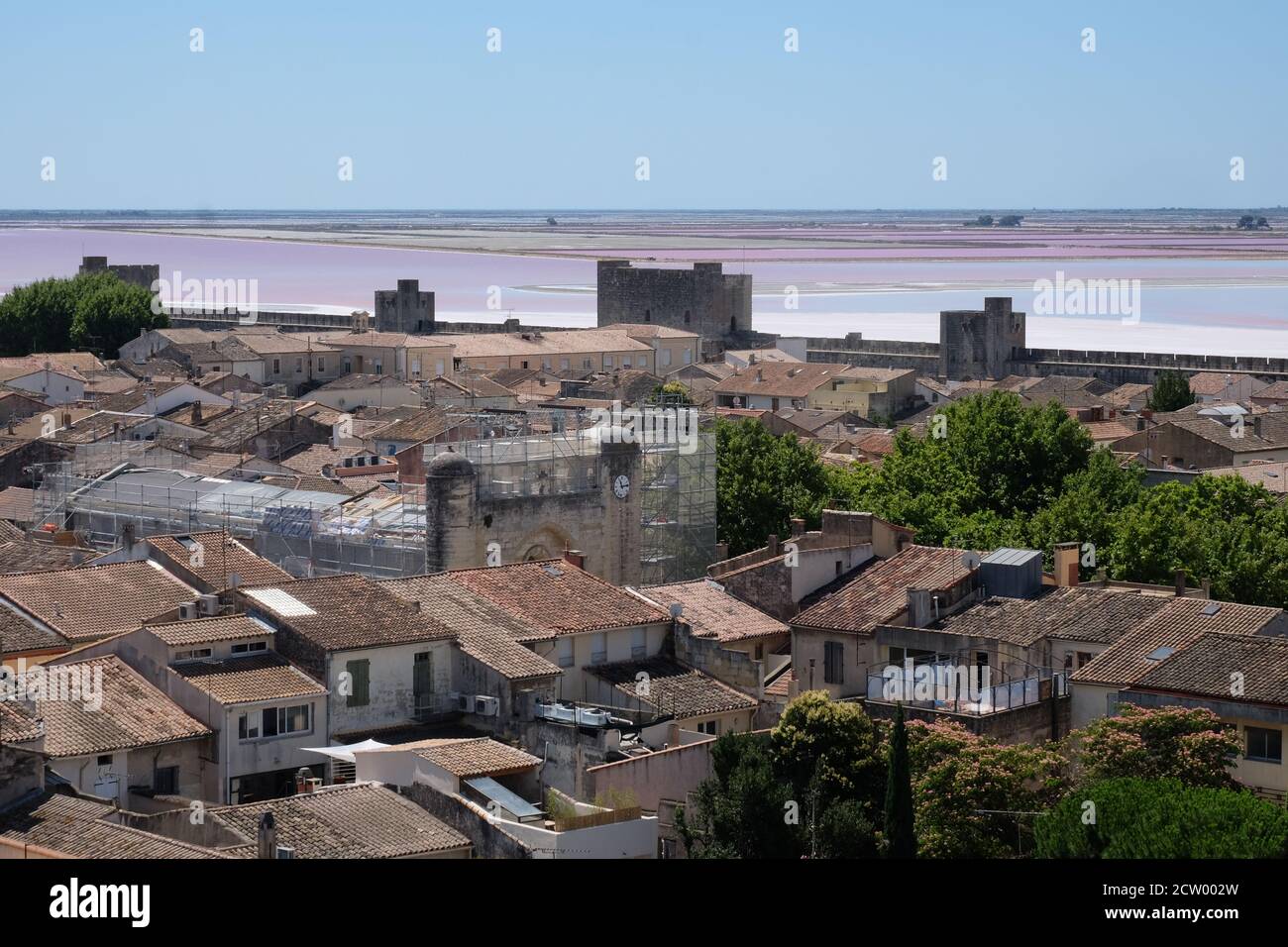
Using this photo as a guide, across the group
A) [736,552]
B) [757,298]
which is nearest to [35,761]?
[736,552]

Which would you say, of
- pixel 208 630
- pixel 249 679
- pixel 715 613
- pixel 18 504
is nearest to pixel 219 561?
pixel 208 630

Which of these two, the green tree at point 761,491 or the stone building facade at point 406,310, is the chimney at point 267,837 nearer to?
the green tree at point 761,491

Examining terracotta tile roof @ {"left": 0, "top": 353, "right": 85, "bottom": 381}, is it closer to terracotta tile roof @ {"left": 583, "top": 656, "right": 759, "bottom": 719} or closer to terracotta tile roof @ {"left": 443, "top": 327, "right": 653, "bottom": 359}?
terracotta tile roof @ {"left": 443, "top": 327, "right": 653, "bottom": 359}

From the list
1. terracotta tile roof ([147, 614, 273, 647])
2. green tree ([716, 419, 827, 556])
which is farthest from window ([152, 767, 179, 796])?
green tree ([716, 419, 827, 556])

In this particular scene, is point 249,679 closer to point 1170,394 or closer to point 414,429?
point 414,429
